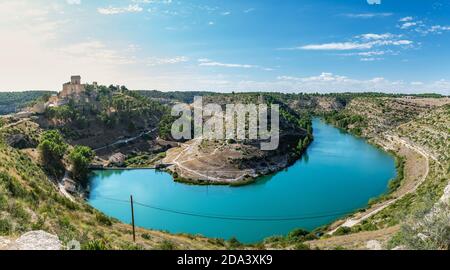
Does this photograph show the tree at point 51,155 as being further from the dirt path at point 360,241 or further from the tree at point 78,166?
the dirt path at point 360,241

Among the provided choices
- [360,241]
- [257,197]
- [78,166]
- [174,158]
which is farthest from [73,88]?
[360,241]

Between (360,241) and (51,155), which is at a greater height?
(51,155)

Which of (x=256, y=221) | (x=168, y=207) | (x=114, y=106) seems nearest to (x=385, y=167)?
(x=256, y=221)

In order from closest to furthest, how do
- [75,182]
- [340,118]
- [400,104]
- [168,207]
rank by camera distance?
[168,207], [75,182], [400,104], [340,118]

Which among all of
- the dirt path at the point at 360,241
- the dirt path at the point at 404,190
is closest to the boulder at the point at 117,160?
the dirt path at the point at 404,190

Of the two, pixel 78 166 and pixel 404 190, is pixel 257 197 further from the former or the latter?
pixel 78 166

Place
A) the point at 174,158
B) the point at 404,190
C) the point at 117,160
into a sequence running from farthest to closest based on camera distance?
the point at 117,160 < the point at 174,158 < the point at 404,190

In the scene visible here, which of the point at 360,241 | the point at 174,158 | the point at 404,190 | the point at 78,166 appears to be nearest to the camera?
the point at 360,241

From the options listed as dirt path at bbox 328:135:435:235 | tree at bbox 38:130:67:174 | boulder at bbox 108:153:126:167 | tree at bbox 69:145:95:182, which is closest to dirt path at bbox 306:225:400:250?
dirt path at bbox 328:135:435:235

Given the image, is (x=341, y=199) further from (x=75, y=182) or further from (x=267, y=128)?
(x=75, y=182)
